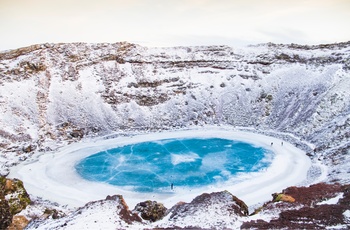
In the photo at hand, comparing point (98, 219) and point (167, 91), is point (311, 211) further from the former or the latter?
point (167, 91)

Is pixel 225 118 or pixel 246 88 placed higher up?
pixel 246 88

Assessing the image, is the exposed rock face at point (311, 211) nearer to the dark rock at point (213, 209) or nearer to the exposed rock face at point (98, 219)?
the dark rock at point (213, 209)

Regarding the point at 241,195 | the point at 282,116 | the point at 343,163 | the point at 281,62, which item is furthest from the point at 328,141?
the point at 281,62

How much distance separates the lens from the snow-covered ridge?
166 feet

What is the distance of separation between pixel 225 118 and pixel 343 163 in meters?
27.4

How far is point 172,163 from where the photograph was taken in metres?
43.5

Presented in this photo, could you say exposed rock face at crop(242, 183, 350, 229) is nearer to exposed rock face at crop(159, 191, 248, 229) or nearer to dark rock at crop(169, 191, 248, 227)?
exposed rock face at crop(159, 191, 248, 229)

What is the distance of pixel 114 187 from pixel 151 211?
563 inches

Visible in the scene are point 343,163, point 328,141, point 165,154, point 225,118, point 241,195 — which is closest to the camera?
point 241,195

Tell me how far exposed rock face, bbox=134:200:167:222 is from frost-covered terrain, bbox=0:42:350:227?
89.7 feet

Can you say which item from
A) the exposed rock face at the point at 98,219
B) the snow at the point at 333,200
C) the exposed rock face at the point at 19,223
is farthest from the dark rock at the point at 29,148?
the snow at the point at 333,200

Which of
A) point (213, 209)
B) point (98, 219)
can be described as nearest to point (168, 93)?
point (213, 209)

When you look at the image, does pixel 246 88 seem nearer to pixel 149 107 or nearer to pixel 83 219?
pixel 149 107

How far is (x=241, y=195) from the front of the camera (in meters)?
33.4
